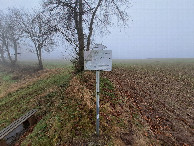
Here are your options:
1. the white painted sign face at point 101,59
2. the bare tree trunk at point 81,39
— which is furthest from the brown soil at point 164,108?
the bare tree trunk at point 81,39

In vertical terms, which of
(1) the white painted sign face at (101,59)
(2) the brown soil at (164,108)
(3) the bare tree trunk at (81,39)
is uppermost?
(3) the bare tree trunk at (81,39)

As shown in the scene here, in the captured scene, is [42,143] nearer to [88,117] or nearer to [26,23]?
[88,117]

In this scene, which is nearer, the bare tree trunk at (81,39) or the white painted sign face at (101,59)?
the white painted sign face at (101,59)

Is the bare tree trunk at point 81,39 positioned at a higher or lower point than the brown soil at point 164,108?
higher

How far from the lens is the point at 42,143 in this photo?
4035mm

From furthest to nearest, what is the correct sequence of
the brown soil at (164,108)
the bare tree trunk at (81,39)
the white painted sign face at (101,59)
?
the bare tree trunk at (81,39)
the brown soil at (164,108)
the white painted sign face at (101,59)

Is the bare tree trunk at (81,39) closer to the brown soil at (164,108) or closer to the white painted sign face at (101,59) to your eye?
the brown soil at (164,108)

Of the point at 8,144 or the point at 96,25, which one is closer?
the point at 8,144

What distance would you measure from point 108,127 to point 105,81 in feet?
10.2

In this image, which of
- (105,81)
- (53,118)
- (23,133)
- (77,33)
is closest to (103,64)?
(53,118)

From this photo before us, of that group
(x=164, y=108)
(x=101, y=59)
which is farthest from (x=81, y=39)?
(x=164, y=108)

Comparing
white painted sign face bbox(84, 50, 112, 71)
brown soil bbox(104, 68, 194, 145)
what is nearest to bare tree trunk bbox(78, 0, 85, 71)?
brown soil bbox(104, 68, 194, 145)

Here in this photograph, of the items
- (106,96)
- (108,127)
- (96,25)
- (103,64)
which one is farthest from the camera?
(96,25)

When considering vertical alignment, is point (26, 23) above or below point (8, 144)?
above
